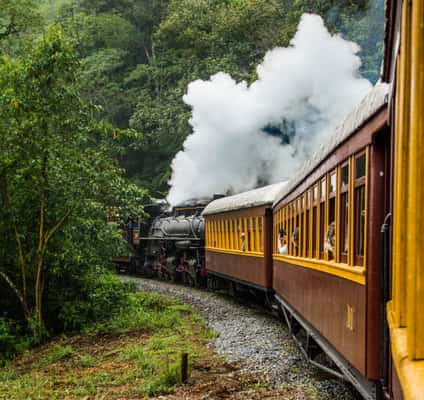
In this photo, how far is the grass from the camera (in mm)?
7605

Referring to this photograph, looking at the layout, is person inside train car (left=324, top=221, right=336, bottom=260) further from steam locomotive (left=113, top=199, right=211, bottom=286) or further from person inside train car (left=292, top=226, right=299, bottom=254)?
steam locomotive (left=113, top=199, right=211, bottom=286)

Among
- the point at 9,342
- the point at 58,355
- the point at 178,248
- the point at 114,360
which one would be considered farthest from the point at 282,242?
the point at 178,248

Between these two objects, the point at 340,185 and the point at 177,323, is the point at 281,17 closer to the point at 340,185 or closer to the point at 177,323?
the point at 177,323

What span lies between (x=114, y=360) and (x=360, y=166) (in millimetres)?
6005

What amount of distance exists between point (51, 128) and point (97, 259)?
9.07ft

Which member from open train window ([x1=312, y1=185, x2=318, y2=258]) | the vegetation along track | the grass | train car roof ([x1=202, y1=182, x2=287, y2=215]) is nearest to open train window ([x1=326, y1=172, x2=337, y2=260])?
open train window ([x1=312, y1=185, x2=318, y2=258])

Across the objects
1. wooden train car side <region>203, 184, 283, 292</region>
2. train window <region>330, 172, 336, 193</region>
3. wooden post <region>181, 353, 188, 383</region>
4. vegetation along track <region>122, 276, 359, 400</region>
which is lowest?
vegetation along track <region>122, 276, 359, 400</region>

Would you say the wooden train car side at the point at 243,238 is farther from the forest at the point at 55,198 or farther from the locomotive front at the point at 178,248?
the forest at the point at 55,198

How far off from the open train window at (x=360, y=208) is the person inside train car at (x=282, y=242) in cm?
542

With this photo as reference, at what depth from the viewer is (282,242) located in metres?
10.4

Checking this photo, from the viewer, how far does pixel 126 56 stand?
44.6 metres

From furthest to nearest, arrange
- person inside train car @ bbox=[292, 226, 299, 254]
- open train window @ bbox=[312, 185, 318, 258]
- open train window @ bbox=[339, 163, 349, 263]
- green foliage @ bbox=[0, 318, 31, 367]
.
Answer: green foliage @ bbox=[0, 318, 31, 367] → person inside train car @ bbox=[292, 226, 299, 254] → open train window @ bbox=[312, 185, 318, 258] → open train window @ bbox=[339, 163, 349, 263]

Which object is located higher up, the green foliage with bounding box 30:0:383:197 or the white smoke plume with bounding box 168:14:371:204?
the green foliage with bounding box 30:0:383:197

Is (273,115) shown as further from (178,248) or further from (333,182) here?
(333,182)
